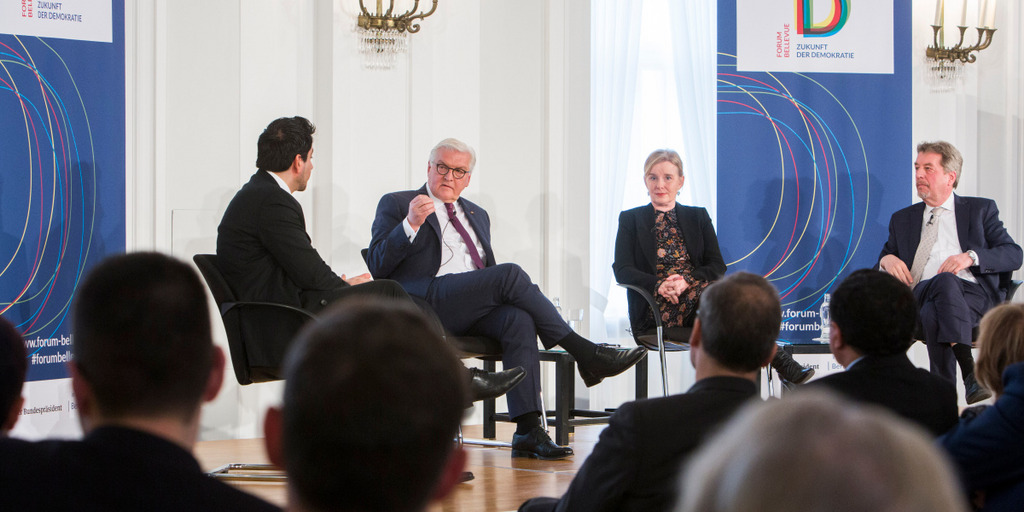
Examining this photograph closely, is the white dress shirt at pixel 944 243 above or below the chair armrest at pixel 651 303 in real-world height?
above

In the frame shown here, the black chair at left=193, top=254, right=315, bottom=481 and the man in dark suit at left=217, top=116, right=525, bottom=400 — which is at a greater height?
the man in dark suit at left=217, top=116, right=525, bottom=400

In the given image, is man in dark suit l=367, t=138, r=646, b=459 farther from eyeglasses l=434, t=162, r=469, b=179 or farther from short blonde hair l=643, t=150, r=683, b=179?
short blonde hair l=643, t=150, r=683, b=179

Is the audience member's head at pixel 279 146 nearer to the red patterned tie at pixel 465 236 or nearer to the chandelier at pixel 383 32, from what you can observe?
the red patterned tie at pixel 465 236

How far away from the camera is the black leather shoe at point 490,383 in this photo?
3615 mm

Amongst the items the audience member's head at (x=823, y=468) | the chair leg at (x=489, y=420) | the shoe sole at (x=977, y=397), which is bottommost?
the chair leg at (x=489, y=420)

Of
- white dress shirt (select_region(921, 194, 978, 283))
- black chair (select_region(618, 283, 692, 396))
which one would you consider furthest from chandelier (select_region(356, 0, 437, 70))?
white dress shirt (select_region(921, 194, 978, 283))

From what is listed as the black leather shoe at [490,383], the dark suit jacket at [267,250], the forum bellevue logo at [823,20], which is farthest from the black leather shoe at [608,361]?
the forum bellevue logo at [823,20]

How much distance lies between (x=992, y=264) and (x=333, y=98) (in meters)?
3.36

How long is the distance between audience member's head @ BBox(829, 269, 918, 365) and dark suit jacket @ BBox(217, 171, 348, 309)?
2010 mm

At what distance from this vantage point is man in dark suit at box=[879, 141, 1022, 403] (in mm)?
4703

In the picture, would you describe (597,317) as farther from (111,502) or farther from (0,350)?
(111,502)

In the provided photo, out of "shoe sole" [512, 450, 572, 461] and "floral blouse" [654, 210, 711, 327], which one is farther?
"floral blouse" [654, 210, 711, 327]

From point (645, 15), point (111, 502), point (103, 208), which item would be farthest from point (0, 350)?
point (645, 15)

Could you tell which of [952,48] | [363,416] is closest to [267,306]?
[363,416]
